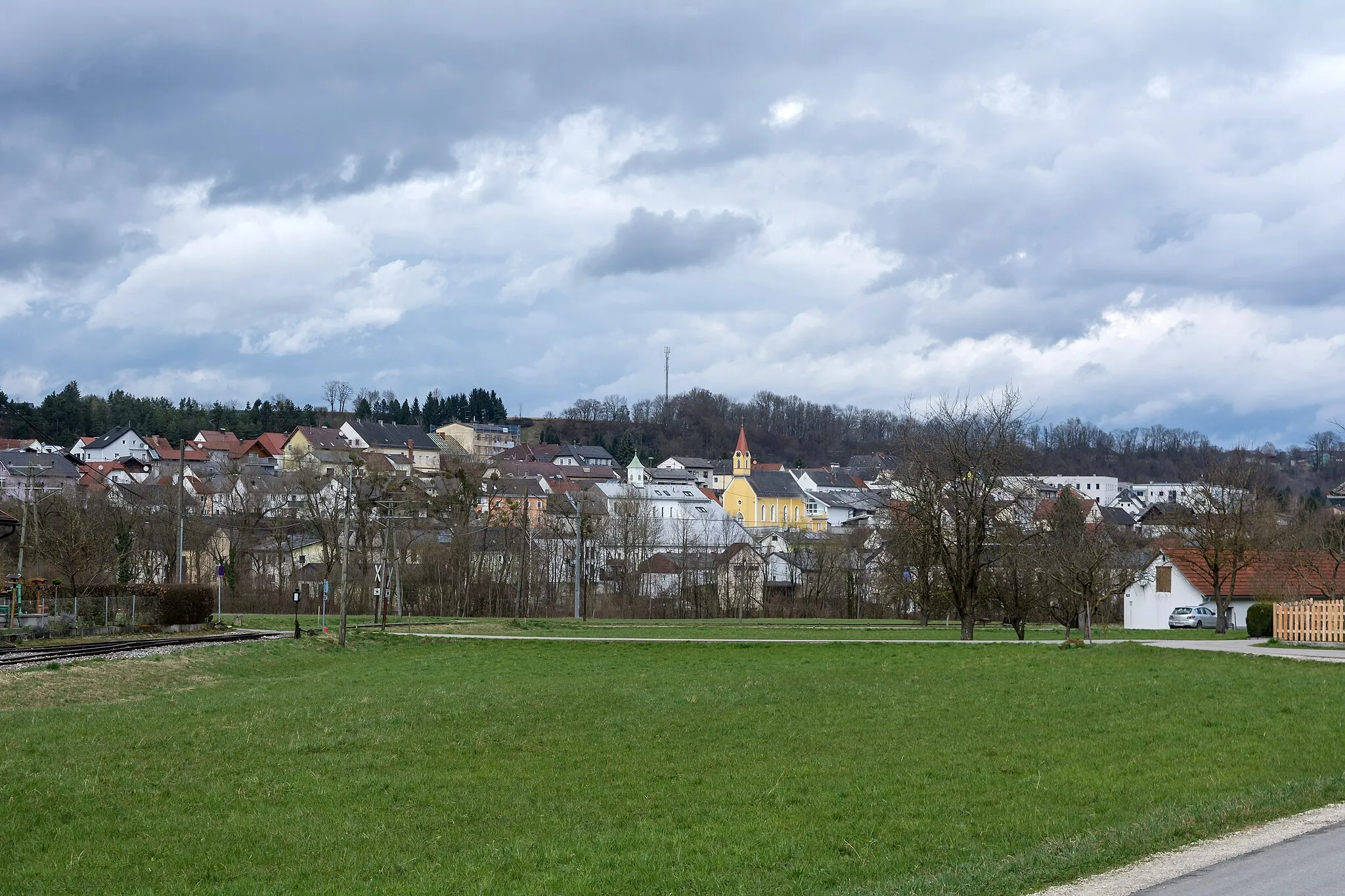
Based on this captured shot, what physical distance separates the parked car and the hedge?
4555cm

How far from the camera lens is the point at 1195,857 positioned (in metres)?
10.2

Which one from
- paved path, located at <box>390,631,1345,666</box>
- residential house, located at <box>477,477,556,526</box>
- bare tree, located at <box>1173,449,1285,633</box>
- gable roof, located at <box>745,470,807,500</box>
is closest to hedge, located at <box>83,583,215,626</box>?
paved path, located at <box>390,631,1345,666</box>

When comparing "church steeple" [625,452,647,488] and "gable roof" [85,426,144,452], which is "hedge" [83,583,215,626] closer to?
"church steeple" [625,452,647,488]

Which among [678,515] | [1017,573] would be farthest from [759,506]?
[1017,573]

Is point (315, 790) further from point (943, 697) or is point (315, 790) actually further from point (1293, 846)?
point (943, 697)

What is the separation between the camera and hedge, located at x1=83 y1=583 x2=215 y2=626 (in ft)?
146

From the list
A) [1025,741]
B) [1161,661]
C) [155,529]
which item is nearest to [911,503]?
[1161,661]

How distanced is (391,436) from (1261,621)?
531ft

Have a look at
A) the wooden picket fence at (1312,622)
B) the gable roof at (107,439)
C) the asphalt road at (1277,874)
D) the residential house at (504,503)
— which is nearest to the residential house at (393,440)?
the gable roof at (107,439)

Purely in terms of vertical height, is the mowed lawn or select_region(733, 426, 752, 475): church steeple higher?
select_region(733, 426, 752, 475): church steeple

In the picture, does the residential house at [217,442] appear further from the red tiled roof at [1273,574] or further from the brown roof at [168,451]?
the red tiled roof at [1273,574]

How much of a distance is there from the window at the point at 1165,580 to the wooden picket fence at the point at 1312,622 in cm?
2427

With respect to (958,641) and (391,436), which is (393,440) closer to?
(391,436)

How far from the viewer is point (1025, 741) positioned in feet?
54.7
